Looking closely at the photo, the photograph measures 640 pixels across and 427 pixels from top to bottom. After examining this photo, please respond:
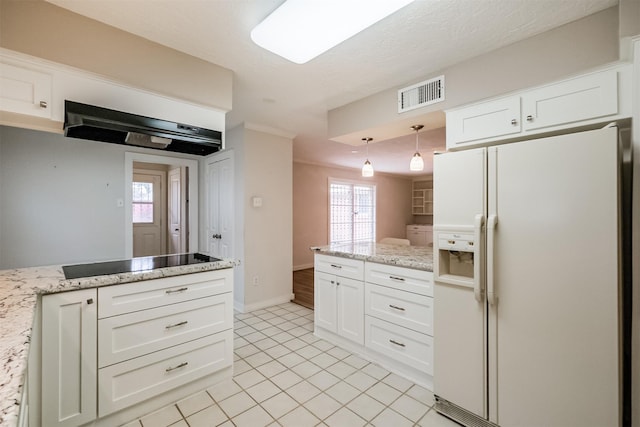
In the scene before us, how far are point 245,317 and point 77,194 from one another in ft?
7.72

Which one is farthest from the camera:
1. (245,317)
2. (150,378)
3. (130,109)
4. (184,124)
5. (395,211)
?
(395,211)

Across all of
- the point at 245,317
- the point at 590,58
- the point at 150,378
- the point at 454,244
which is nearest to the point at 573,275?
the point at 454,244

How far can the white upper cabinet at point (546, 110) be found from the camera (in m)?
1.52

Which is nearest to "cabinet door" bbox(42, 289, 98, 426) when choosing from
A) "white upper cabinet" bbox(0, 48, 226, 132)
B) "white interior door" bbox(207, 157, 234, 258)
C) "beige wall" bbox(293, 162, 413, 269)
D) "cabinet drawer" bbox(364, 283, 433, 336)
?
"white upper cabinet" bbox(0, 48, 226, 132)

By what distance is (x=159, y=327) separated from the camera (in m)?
1.82

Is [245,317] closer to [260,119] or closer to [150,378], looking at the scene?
[150,378]

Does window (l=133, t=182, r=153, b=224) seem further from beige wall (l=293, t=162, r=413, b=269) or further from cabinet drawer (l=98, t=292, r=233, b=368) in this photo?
cabinet drawer (l=98, t=292, r=233, b=368)

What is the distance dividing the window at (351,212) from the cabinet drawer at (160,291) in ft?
16.5

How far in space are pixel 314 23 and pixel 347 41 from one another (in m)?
0.50

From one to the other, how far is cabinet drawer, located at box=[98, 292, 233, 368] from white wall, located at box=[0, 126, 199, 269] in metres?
2.11

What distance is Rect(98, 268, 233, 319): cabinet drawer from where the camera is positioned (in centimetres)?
164

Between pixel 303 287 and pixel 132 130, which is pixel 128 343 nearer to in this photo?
pixel 132 130

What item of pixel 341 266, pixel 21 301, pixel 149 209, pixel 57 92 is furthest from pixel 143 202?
pixel 21 301

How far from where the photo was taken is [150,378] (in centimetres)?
179
